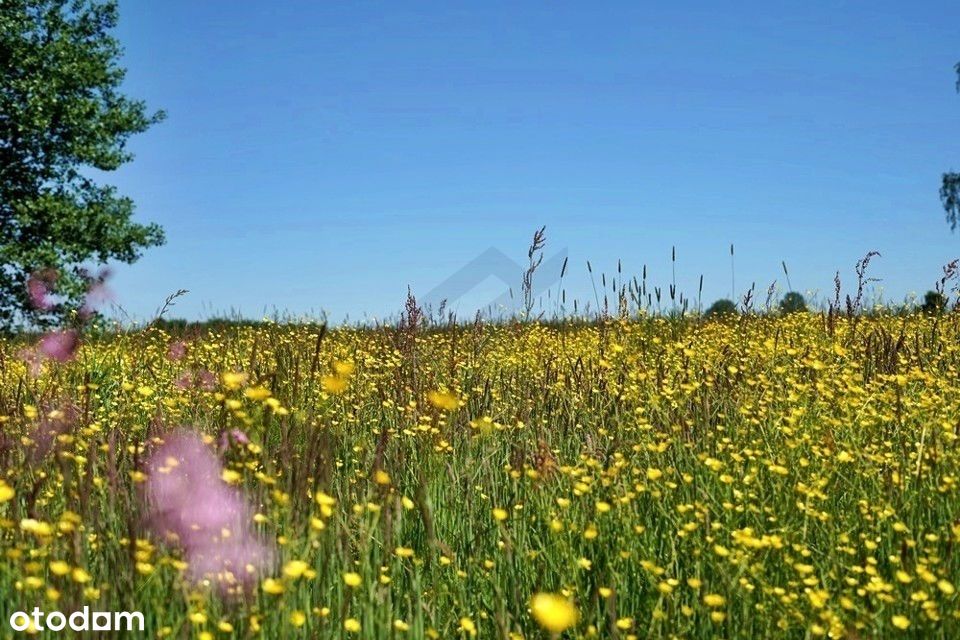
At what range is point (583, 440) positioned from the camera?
14.5 ft

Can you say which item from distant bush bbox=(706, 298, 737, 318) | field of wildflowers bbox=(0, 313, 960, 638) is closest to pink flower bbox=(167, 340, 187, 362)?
field of wildflowers bbox=(0, 313, 960, 638)

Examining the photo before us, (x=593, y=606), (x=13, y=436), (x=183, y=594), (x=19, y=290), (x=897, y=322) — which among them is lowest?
(x=593, y=606)

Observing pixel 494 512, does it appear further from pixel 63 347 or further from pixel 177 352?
pixel 177 352

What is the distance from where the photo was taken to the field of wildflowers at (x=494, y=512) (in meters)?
2.36

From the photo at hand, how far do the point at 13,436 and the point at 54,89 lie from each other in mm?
15181

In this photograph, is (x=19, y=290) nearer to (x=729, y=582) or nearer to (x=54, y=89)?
(x=54, y=89)

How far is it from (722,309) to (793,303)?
1.37m

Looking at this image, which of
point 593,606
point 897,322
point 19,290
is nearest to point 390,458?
point 593,606

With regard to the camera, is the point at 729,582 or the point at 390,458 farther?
the point at 390,458

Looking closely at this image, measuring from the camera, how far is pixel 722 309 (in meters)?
14.4

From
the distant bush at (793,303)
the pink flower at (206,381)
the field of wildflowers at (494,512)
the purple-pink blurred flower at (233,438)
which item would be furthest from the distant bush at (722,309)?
the purple-pink blurred flower at (233,438)

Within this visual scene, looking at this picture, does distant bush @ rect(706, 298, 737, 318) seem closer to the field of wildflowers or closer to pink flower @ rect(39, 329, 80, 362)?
the field of wildflowers

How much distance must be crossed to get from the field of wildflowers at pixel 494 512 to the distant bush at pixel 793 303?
705cm

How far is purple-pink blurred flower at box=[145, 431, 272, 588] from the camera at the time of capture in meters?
2.41
